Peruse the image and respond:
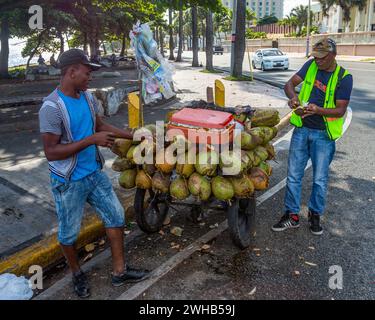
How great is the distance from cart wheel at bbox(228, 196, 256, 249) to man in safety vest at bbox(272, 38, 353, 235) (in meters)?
0.50

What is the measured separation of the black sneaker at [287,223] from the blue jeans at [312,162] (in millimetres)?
66

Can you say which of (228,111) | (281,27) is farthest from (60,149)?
(281,27)

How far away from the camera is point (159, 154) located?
3.79 metres

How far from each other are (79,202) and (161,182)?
2.85ft

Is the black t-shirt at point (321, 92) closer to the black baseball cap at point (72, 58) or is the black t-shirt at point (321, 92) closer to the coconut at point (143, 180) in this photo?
the coconut at point (143, 180)

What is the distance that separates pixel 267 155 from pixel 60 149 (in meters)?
2.31

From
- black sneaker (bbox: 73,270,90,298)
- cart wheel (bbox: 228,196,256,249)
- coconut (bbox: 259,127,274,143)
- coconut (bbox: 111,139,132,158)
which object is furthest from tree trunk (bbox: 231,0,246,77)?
black sneaker (bbox: 73,270,90,298)

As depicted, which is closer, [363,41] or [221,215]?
[221,215]

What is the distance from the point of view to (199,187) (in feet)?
12.1

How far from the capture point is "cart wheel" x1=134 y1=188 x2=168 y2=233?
4.18 m

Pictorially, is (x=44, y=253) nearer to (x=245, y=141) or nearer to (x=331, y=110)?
(x=245, y=141)

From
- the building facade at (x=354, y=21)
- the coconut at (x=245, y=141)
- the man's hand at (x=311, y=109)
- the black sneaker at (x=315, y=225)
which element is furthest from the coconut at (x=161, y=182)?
the building facade at (x=354, y=21)

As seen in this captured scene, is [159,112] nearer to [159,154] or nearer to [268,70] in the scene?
[159,154]

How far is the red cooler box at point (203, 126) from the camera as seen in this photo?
3.68 m
